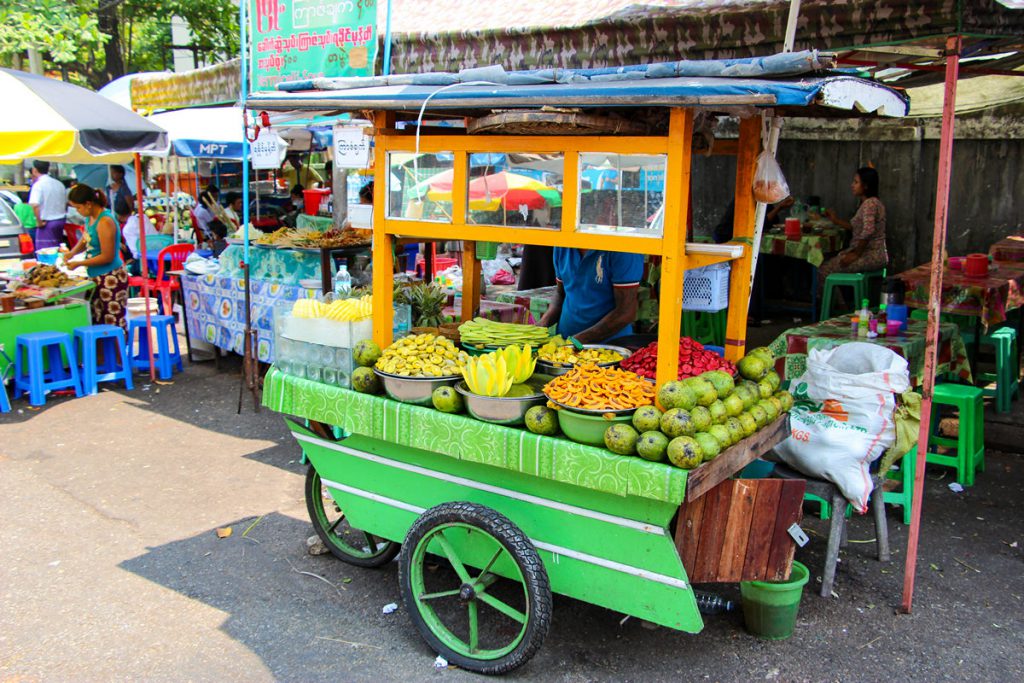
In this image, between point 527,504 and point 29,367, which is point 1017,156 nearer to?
point 527,504

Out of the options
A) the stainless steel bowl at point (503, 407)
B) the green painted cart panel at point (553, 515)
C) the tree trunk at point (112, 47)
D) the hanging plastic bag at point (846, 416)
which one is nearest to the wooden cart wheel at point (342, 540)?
the green painted cart panel at point (553, 515)

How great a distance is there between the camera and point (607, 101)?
3312 mm

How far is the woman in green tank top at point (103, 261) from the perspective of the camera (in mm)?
8492

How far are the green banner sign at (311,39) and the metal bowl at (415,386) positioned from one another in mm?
3123

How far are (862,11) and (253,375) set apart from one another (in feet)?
18.2

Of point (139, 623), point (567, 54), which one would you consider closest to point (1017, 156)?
point (567, 54)

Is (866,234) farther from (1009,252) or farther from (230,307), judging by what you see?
(230,307)

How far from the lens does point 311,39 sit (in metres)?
6.68

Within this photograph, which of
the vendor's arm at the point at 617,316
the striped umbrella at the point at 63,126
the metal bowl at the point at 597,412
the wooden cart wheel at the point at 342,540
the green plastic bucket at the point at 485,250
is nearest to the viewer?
the metal bowl at the point at 597,412

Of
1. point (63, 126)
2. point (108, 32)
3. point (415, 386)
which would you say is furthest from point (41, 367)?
point (108, 32)

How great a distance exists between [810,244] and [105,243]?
294 inches

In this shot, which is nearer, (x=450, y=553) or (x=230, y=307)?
(x=450, y=553)

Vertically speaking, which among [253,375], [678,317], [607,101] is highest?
[607,101]

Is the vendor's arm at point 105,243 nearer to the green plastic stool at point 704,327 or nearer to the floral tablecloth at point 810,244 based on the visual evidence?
the green plastic stool at point 704,327
